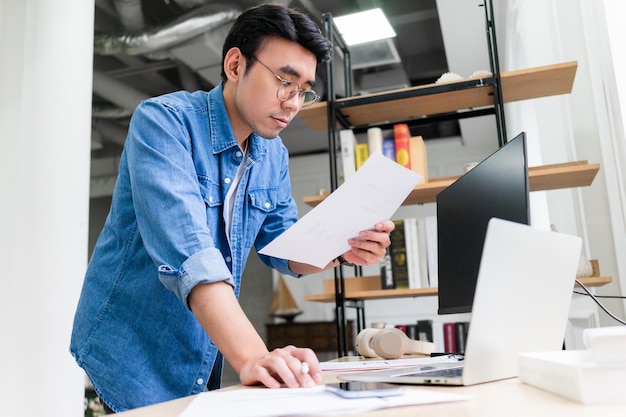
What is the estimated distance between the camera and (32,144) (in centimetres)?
247

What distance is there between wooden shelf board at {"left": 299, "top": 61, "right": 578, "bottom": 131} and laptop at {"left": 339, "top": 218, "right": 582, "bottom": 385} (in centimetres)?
149

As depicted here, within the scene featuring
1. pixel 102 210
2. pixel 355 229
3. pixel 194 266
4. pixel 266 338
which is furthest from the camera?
pixel 102 210

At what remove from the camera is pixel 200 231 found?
895mm

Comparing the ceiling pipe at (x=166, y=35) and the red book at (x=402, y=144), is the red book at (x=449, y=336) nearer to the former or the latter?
the red book at (x=402, y=144)

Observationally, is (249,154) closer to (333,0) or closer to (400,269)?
(400,269)

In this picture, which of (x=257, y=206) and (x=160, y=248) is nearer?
(x=160, y=248)

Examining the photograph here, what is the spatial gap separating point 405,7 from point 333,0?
539 millimetres

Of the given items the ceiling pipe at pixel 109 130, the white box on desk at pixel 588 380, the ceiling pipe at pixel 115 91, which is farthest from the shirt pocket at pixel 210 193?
the ceiling pipe at pixel 109 130

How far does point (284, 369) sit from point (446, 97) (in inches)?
76.2

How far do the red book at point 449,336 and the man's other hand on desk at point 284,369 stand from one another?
13.5 feet

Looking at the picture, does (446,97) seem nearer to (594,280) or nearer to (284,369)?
(594,280)

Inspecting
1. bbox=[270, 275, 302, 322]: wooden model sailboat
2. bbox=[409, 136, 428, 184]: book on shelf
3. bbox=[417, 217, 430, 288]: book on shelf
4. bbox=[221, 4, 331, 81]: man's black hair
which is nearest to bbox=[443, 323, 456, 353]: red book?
bbox=[270, 275, 302, 322]: wooden model sailboat

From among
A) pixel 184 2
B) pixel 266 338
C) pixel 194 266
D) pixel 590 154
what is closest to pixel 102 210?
pixel 266 338

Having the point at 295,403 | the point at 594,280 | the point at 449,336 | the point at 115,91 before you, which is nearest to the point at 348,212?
the point at 295,403
